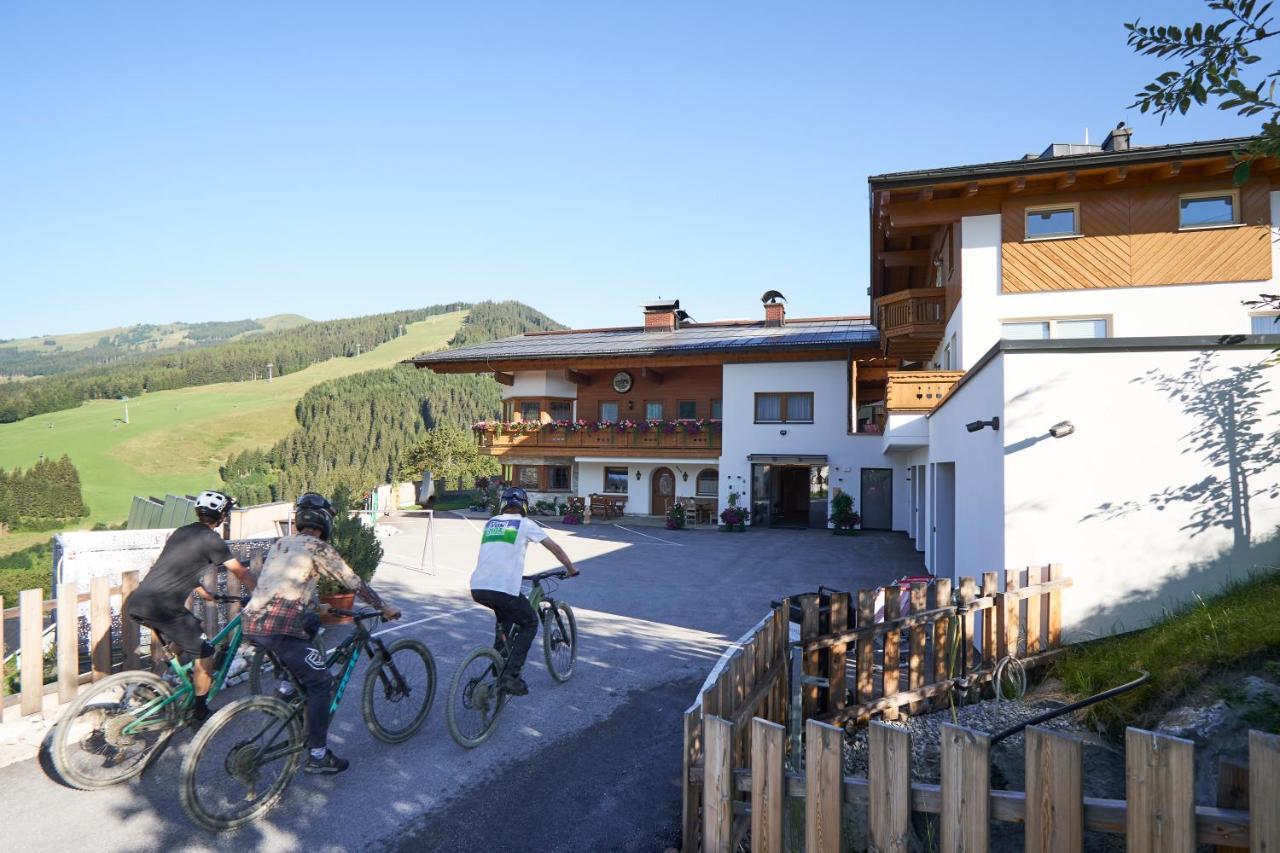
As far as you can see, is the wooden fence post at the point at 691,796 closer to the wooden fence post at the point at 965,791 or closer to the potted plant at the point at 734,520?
the wooden fence post at the point at 965,791

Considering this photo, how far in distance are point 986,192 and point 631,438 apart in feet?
53.4

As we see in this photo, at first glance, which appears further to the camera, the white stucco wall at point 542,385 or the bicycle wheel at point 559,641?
the white stucco wall at point 542,385

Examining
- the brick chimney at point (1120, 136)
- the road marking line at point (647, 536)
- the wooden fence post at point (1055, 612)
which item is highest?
the brick chimney at point (1120, 136)

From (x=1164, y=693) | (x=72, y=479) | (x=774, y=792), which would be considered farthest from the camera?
(x=72, y=479)

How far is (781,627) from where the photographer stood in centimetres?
538

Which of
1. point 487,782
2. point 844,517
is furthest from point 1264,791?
point 844,517

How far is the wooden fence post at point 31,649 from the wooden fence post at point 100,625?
1.05 ft

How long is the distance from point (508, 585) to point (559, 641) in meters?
1.60

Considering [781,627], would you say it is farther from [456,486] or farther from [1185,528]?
[456,486]

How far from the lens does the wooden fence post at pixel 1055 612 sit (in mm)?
6621

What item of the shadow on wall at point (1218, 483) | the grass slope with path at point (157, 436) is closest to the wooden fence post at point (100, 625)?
the shadow on wall at point (1218, 483)

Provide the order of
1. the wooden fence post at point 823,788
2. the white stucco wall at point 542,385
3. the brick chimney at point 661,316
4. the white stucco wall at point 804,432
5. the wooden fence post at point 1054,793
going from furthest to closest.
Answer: the brick chimney at point 661,316, the white stucco wall at point 542,385, the white stucco wall at point 804,432, the wooden fence post at point 823,788, the wooden fence post at point 1054,793

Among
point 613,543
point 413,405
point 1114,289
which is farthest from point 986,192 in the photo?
point 413,405

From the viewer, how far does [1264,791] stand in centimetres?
230
